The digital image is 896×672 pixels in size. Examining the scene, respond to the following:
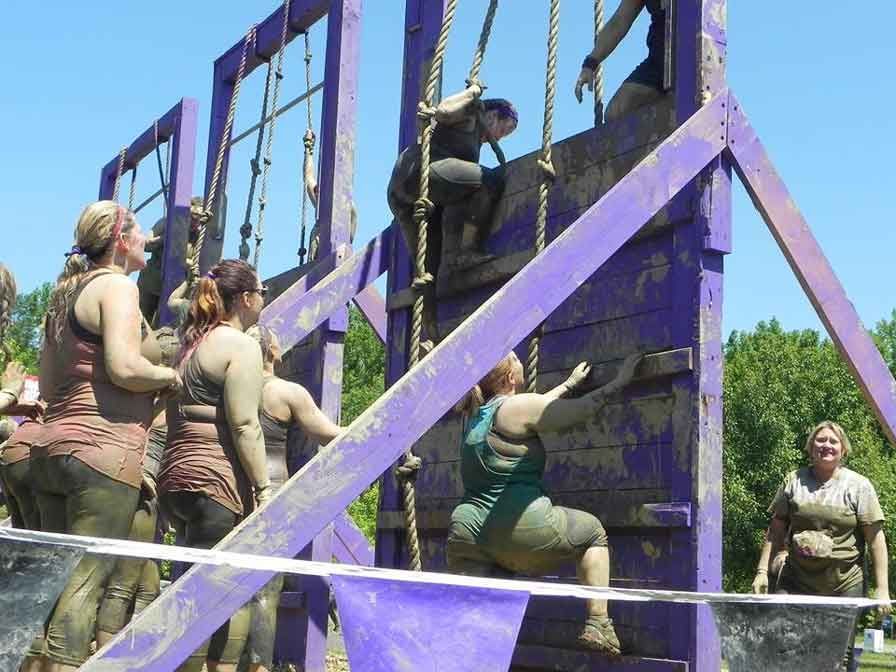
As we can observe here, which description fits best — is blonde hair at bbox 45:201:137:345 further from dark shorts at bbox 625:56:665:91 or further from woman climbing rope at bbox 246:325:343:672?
dark shorts at bbox 625:56:665:91

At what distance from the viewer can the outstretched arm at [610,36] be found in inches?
213

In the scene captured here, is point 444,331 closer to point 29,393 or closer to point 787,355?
point 29,393

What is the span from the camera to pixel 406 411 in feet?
13.1

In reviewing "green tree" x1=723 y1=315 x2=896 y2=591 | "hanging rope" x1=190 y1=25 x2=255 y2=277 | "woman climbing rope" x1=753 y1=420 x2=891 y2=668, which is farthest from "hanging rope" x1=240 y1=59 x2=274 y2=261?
"green tree" x1=723 y1=315 x2=896 y2=591

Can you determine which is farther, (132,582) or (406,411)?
(132,582)

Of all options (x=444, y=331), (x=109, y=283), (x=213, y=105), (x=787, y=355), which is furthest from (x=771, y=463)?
(x=109, y=283)

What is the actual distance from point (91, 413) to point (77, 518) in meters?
0.33

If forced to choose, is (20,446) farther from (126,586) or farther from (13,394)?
(126,586)

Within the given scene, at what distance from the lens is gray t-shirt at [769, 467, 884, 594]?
611 centimetres

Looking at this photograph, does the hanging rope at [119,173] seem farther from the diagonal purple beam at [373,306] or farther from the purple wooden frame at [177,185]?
the diagonal purple beam at [373,306]

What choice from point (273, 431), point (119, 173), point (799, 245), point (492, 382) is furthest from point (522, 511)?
point (119, 173)

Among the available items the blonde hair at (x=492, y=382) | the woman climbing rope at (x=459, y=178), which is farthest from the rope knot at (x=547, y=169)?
the blonde hair at (x=492, y=382)

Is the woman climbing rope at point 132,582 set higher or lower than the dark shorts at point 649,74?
lower

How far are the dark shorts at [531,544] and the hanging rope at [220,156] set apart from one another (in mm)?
4130
